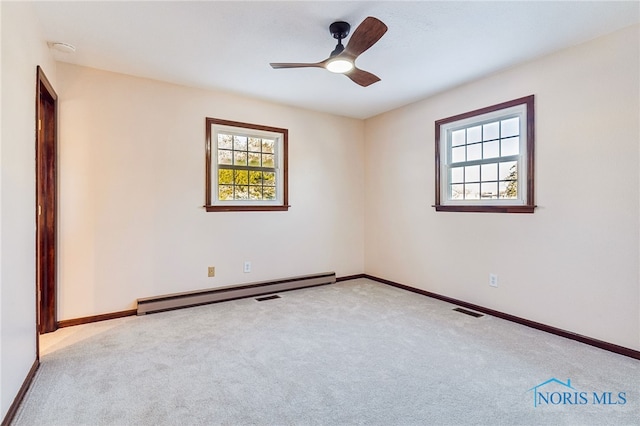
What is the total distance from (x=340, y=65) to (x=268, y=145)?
2115mm

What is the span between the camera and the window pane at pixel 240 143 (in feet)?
13.7

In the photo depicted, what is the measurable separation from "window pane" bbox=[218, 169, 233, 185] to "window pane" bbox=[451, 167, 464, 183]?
2.73m

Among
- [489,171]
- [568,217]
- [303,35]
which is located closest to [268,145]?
[303,35]

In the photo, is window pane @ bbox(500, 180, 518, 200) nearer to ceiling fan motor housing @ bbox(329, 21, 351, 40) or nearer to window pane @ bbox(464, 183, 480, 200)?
window pane @ bbox(464, 183, 480, 200)

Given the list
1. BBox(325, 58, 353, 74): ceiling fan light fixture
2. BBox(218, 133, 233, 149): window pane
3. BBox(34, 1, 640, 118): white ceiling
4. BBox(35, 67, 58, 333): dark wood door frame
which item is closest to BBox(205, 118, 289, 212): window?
BBox(218, 133, 233, 149): window pane

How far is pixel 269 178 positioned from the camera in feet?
14.7

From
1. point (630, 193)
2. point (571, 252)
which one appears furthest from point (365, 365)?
point (630, 193)

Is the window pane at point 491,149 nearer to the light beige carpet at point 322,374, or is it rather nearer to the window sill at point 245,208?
the light beige carpet at point 322,374

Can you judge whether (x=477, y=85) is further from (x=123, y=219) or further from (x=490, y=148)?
(x=123, y=219)

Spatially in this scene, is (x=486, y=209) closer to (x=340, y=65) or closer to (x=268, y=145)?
(x=340, y=65)

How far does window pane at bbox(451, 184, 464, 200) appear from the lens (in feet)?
12.7

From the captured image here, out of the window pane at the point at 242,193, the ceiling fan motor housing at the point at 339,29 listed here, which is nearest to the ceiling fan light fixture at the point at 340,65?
the ceiling fan motor housing at the point at 339,29

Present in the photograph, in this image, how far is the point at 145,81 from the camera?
3523 millimetres

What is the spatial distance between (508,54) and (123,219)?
4050mm
